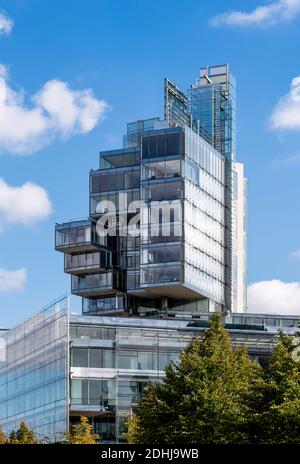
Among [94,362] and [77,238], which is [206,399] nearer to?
[94,362]

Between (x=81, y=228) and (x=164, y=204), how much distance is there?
37.6ft

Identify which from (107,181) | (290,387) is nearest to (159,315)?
(107,181)

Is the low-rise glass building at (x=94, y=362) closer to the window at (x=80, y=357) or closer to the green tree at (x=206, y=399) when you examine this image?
the window at (x=80, y=357)

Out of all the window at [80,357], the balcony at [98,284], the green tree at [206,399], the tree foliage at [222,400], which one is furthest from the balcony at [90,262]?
the green tree at [206,399]

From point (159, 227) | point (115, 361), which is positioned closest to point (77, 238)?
point (159, 227)

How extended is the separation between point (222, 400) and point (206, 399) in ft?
2.86

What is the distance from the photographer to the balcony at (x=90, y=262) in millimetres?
136000

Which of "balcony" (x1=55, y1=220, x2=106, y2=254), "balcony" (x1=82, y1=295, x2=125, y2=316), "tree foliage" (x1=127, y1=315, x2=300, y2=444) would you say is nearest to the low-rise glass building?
"tree foliage" (x1=127, y1=315, x2=300, y2=444)

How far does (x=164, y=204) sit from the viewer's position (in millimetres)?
131750

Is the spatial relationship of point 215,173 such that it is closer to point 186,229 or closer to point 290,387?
point 186,229

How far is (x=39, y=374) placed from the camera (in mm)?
99812

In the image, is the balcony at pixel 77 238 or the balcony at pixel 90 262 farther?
the balcony at pixel 90 262

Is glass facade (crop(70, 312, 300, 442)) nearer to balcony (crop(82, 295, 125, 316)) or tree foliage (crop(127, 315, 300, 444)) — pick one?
tree foliage (crop(127, 315, 300, 444))

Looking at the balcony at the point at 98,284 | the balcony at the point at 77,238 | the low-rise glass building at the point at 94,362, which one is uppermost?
the balcony at the point at 77,238
